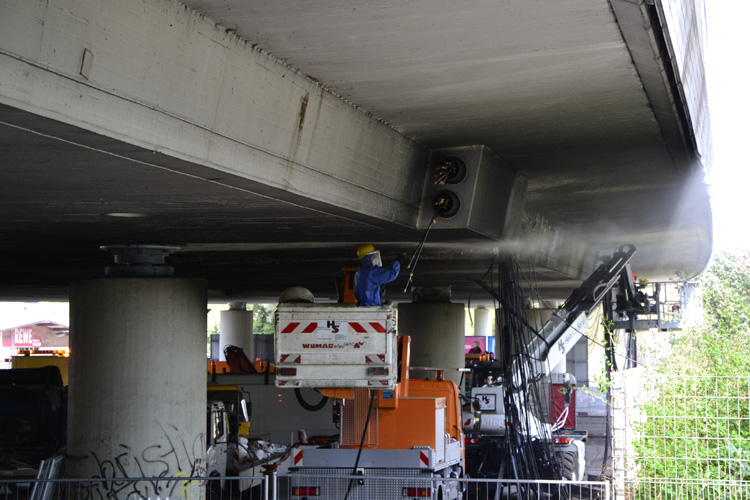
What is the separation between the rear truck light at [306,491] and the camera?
12.0 m

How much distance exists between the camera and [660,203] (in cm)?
1786

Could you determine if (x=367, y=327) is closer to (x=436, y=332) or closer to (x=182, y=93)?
(x=182, y=93)

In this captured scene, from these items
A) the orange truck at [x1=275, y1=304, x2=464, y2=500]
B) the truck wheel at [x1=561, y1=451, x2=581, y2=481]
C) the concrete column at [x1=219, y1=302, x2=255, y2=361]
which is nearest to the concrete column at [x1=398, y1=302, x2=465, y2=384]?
the truck wheel at [x1=561, y1=451, x2=581, y2=481]

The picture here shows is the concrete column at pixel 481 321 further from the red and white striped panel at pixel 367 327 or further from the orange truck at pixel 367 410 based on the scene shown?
the red and white striped panel at pixel 367 327

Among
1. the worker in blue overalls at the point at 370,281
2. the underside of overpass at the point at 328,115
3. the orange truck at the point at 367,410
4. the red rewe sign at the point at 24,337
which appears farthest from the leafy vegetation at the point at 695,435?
the red rewe sign at the point at 24,337

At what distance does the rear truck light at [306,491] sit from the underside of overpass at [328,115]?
3.71 meters

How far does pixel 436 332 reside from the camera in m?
31.5

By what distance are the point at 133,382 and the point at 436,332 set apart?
64.0ft

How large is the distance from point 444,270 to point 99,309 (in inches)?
508

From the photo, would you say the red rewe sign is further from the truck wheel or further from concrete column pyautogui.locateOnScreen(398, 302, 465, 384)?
the truck wheel

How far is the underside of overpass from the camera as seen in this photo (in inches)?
247

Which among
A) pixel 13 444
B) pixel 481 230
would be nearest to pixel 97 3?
pixel 481 230

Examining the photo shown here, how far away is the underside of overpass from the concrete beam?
2 cm

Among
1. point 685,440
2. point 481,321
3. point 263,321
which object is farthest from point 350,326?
point 263,321
